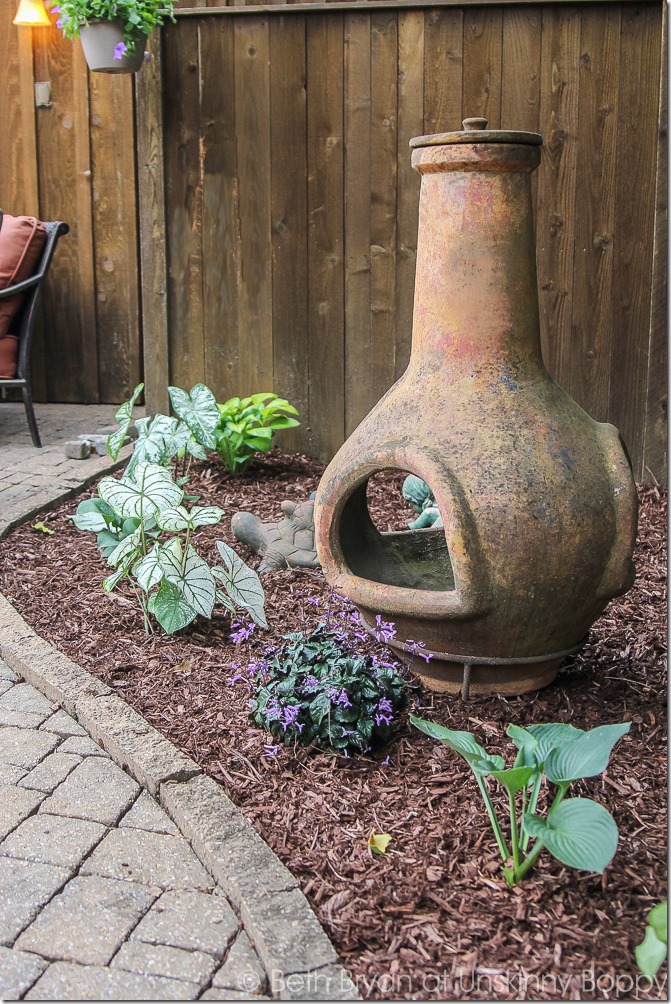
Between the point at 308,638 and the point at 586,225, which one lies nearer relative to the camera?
the point at 308,638

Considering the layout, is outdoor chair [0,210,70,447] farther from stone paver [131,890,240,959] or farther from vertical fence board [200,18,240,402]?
stone paver [131,890,240,959]

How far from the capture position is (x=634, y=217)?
4738mm

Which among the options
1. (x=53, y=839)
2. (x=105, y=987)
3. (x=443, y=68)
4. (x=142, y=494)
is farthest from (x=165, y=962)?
(x=443, y=68)

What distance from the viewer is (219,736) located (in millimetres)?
2660

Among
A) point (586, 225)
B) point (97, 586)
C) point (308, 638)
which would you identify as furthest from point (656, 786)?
point (586, 225)

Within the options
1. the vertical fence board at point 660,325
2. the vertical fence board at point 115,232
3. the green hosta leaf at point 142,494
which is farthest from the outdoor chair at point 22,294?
the vertical fence board at point 660,325

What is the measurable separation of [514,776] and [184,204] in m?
3.89

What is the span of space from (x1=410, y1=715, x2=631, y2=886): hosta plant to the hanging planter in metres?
3.81

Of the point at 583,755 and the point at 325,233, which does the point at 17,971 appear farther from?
the point at 325,233

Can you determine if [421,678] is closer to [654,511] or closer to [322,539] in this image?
[322,539]

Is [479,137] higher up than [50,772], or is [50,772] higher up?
[479,137]

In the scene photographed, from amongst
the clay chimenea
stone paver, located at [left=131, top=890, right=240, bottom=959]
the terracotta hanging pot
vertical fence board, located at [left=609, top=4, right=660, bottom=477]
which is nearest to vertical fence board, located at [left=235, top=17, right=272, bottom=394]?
the terracotta hanging pot

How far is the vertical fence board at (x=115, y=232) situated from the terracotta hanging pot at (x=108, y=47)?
158 cm

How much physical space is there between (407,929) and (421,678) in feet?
3.11
